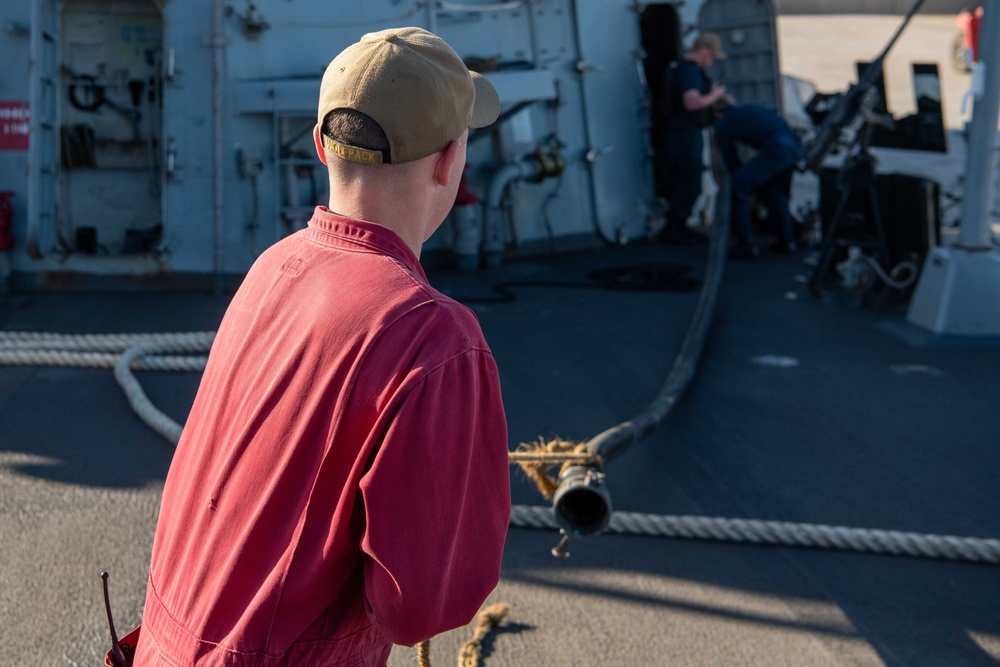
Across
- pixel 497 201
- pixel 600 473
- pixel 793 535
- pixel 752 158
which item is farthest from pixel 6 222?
pixel 752 158

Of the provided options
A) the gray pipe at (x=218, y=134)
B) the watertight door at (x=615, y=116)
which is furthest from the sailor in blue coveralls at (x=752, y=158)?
the gray pipe at (x=218, y=134)

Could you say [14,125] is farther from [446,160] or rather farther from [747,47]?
[747,47]

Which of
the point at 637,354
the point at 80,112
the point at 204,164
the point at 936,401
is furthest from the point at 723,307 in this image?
the point at 80,112

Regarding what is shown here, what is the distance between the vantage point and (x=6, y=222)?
20.7 ft

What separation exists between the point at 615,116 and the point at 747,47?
190 centimetres

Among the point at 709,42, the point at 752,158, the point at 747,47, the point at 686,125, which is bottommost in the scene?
the point at 752,158

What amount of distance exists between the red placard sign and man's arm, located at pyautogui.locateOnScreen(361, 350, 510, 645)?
20.4 feet

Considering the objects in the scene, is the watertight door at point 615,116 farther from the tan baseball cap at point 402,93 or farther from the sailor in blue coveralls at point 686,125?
the tan baseball cap at point 402,93

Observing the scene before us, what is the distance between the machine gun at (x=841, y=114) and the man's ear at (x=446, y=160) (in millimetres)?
5828

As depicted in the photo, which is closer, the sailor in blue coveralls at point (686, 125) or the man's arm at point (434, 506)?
the man's arm at point (434, 506)

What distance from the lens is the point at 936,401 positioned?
14.8ft

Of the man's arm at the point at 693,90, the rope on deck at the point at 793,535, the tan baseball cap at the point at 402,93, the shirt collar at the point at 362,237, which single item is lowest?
the rope on deck at the point at 793,535

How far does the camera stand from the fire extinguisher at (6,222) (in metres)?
6.27

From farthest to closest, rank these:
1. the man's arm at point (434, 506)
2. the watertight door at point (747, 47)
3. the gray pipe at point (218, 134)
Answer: the watertight door at point (747, 47)
the gray pipe at point (218, 134)
the man's arm at point (434, 506)
